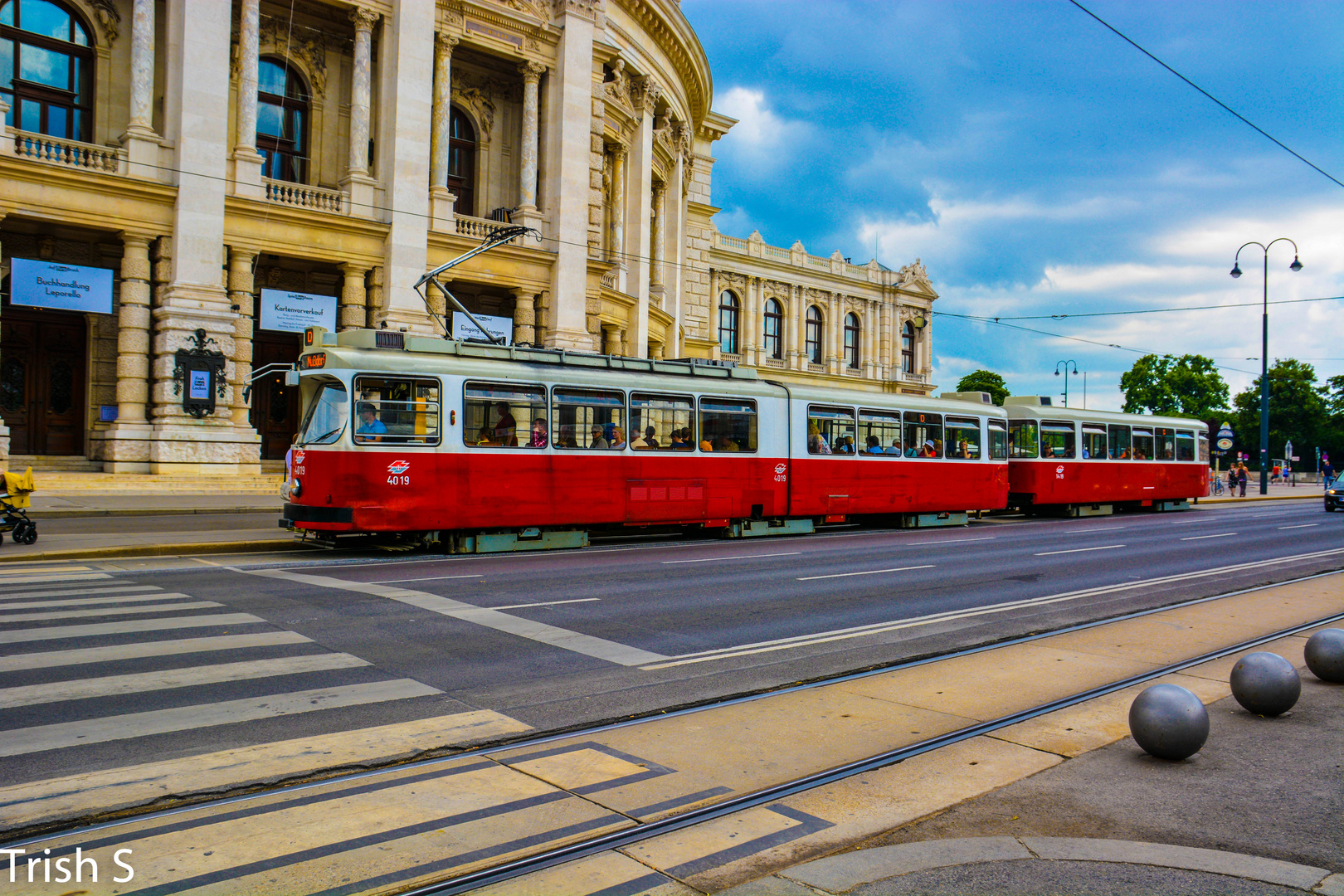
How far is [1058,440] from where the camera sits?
29.7 metres

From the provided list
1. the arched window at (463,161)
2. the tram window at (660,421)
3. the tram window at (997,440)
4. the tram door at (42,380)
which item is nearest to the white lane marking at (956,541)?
the tram window at (660,421)

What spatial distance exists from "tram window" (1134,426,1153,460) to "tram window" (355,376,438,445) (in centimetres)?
2649

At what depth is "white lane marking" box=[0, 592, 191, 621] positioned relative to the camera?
9.29 m

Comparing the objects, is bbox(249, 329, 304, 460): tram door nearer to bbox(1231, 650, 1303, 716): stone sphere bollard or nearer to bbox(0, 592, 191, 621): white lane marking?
bbox(0, 592, 191, 621): white lane marking

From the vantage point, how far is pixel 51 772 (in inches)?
194

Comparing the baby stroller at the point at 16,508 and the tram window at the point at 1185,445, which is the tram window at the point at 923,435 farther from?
the baby stroller at the point at 16,508

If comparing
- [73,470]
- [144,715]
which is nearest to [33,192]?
[73,470]

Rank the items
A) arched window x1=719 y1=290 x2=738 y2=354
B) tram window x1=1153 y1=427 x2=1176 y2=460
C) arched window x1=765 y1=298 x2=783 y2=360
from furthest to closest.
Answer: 1. arched window x1=765 y1=298 x2=783 y2=360
2. arched window x1=719 y1=290 x2=738 y2=354
3. tram window x1=1153 y1=427 x2=1176 y2=460

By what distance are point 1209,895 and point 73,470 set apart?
93.9 ft

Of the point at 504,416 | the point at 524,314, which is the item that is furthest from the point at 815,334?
the point at 504,416

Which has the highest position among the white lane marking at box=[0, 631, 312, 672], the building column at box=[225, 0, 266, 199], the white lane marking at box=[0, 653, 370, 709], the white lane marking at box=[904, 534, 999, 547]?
the building column at box=[225, 0, 266, 199]

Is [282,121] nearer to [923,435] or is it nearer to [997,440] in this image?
[923,435]

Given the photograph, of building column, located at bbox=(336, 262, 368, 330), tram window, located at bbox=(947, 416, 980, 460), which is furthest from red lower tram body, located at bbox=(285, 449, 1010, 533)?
building column, located at bbox=(336, 262, 368, 330)

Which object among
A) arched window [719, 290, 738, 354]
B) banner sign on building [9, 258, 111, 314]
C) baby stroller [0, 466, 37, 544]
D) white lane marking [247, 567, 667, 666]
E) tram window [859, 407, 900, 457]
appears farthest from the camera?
arched window [719, 290, 738, 354]
